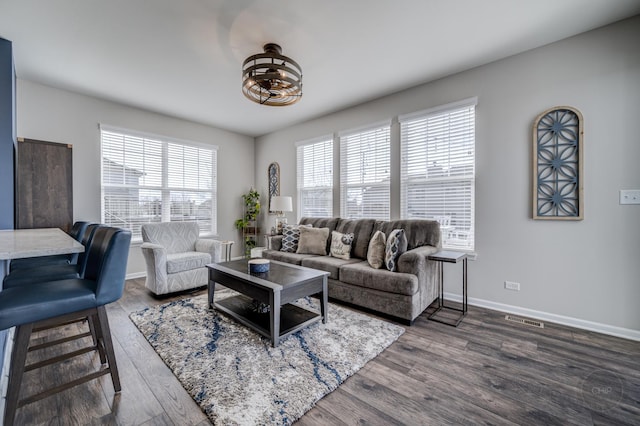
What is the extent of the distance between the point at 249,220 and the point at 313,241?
2.59 m

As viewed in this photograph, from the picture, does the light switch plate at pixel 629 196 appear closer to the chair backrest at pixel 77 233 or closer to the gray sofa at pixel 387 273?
the gray sofa at pixel 387 273

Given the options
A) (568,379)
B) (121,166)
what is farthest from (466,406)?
(121,166)

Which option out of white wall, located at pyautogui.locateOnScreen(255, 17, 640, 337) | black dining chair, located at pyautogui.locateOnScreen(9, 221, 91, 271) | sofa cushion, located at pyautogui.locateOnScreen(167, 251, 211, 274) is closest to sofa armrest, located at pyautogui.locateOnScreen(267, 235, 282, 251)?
sofa cushion, located at pyautogui.locateOnScreen(167, 251, 211, 274)

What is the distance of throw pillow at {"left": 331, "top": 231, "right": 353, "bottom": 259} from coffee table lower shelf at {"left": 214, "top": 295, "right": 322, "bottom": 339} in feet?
3.30

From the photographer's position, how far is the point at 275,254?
395 cm

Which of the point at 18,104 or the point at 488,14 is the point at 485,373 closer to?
the point at 488,14

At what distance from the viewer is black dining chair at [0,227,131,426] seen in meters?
1.32

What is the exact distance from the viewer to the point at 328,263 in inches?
130

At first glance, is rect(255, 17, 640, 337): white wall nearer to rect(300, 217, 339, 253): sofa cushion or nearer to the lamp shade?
rect(300, 217, 339, 253): sofa cushion

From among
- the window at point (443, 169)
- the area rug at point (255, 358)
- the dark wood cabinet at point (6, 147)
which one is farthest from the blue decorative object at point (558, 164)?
the dark wood cabinet at point (6, 147)

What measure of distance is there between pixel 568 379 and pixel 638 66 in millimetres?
2759

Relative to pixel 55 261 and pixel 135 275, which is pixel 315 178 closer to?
pixel 135 275

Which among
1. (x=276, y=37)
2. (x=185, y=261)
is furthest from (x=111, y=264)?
(x=276, y=37)

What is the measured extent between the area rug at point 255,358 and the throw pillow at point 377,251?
59 centimetres
